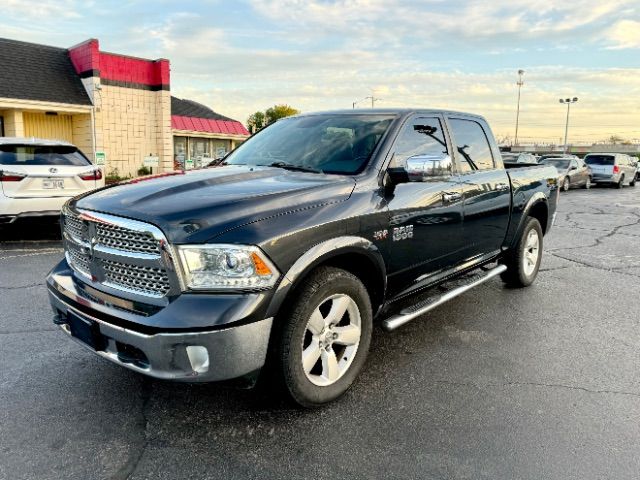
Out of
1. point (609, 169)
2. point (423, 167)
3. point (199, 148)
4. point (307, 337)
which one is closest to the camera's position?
point (307, 337)

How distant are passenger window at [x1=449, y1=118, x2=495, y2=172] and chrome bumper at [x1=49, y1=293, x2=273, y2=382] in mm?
2636

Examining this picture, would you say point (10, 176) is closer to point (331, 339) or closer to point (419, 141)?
point (419, 141)

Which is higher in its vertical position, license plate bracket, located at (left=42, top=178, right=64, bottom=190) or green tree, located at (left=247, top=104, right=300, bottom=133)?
green tree, located at (left=247, top=104, right=300, bottom=133)

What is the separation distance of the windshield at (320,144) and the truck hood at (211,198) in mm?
256

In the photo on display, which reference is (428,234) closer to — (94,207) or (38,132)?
(94,207)

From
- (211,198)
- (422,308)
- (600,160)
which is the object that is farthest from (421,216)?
(600,160)

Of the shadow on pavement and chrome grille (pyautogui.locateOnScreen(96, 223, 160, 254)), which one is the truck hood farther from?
the shadow on pavement

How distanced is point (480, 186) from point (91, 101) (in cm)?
1901

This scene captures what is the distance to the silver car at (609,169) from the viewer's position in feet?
83.9

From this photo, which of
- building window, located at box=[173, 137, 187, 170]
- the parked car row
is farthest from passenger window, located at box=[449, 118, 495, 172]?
building window, located at box=[173, 137, 187, 170]

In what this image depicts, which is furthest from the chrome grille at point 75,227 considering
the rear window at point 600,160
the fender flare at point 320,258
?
the rear window at point 600,160

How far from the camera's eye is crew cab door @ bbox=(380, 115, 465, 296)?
356cm

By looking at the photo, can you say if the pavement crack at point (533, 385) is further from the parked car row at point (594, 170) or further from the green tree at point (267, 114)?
the green tree at point (267, 114)

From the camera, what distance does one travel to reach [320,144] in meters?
3.95
